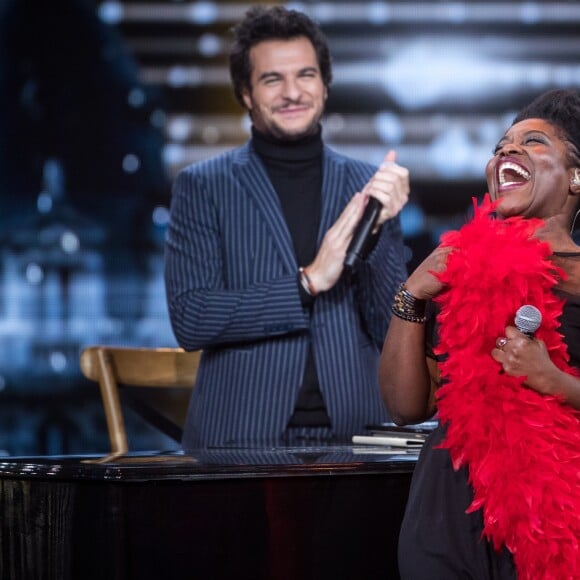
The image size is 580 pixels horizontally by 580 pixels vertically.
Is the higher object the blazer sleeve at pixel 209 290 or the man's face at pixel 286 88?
the man's face at pixel 286 88

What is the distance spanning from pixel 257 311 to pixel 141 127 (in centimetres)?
120

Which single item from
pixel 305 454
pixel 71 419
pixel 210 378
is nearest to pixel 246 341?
pixel 210 378

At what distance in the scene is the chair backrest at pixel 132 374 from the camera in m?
2.42

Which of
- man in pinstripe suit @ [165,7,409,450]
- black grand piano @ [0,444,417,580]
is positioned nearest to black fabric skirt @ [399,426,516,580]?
black grand piano @ [0,444,417,580]

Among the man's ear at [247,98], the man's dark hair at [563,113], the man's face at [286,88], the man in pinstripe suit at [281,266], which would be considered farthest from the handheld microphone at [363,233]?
the man's dark hair at [563,113]

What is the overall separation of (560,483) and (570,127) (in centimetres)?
48

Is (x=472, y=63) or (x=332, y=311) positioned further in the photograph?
(x=472, y=63)

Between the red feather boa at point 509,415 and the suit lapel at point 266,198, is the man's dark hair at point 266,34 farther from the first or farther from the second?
the red feather boa at point 509,415

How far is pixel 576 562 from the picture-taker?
51.8 inches

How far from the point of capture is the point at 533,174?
4.90ft

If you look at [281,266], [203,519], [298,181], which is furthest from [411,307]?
[298,181]

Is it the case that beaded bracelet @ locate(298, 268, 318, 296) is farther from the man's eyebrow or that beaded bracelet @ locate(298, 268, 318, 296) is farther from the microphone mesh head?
the microphone mesh head

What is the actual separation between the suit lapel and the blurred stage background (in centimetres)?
91

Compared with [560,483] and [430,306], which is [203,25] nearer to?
[430,306]
